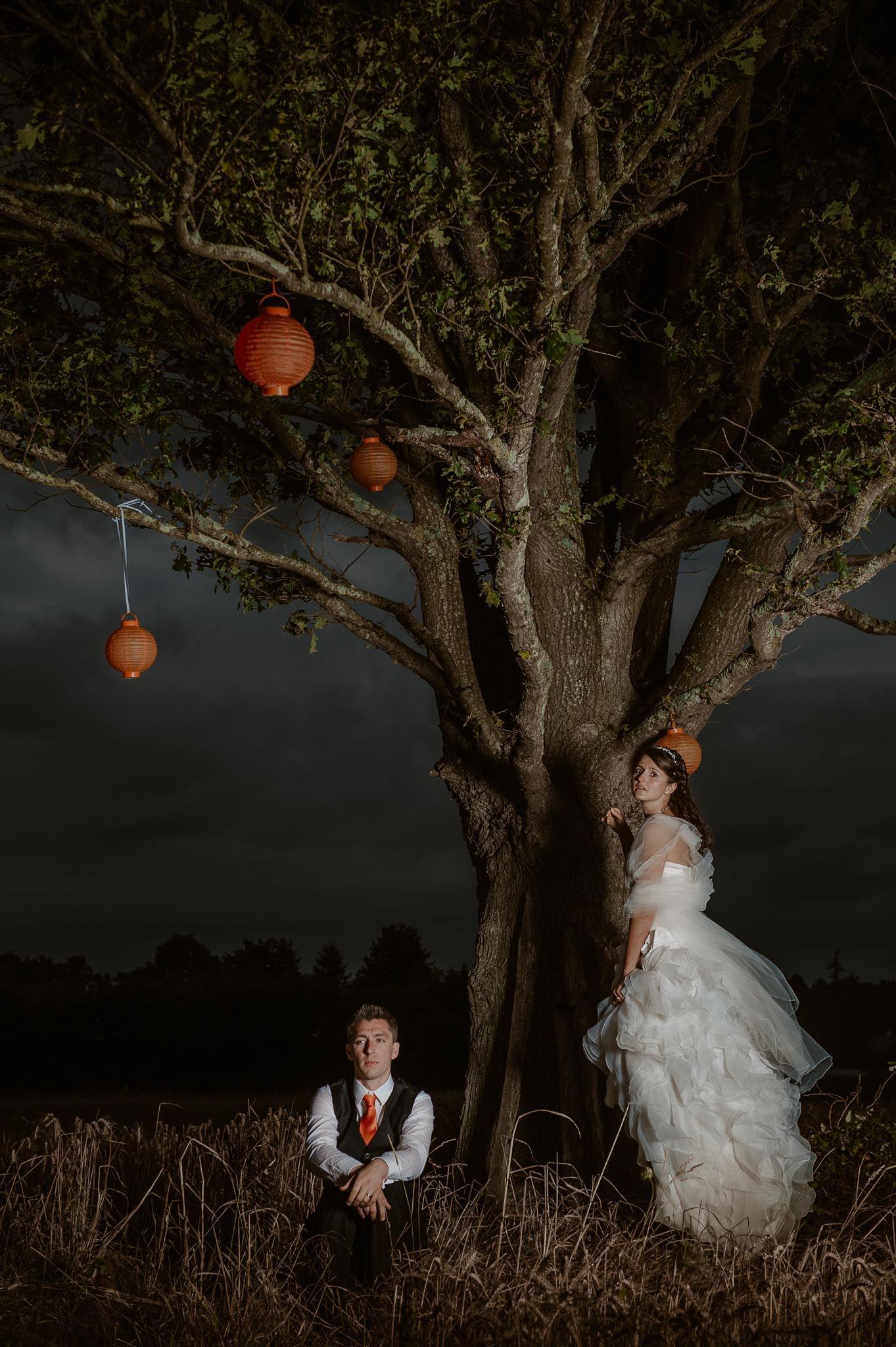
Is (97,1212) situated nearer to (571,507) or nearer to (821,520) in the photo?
(571,507)

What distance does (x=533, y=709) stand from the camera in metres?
7.71

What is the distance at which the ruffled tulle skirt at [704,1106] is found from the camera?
5605mm

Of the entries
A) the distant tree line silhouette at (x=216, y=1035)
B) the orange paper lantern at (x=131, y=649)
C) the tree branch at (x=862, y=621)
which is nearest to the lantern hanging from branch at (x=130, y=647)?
the orange paper lantern at (x=131, y=649)

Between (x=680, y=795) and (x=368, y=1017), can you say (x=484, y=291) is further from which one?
(x=368, y=1017)

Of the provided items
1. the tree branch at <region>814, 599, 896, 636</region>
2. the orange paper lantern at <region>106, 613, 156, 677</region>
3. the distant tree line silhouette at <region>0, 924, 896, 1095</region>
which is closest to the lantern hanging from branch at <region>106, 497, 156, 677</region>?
the orange paper lantern at <region>106, 613, 156, 677</region>

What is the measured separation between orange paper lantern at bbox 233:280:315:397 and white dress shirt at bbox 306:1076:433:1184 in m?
3.43

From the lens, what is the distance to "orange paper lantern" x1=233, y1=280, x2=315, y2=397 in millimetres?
5789

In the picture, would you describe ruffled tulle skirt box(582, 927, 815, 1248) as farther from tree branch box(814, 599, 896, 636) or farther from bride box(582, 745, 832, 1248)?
tree branch box(814, 599, 896, 636)

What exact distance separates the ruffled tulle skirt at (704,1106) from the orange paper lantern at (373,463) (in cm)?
351

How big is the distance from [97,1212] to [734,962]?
385cm

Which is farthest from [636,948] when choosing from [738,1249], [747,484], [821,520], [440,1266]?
[747,484]

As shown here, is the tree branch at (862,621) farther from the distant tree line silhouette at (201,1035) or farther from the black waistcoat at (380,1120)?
the distant tree line silhouette at (201,1035)

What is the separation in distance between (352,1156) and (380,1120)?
19 centimetres

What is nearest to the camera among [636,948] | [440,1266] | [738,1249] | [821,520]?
[440,1266]
